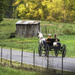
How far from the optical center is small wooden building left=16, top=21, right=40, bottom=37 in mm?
52844

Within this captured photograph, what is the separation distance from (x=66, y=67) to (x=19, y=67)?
8.70ft

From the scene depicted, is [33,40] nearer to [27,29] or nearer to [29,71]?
[27,29]

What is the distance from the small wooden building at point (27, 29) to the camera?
52.8 m

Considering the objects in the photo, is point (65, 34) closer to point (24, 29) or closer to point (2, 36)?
point (24, 29)

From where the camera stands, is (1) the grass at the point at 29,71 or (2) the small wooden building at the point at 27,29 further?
(2) the small wooden building at the point at 27,29

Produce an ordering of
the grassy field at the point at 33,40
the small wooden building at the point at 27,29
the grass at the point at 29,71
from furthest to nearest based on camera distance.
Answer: the small wooden building at the point at 27,29
the grassy field at the point at 33,40
the grass at the point at 29,71

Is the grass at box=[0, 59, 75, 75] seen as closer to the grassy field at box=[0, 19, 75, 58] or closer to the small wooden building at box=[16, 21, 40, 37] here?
the grassy field at box=[0, 19, 75, 58]

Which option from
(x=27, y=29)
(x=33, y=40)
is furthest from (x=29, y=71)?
(x=27, y=29)

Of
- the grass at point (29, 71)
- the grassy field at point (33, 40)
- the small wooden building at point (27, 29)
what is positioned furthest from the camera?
the small wooden building at point (27, 29)

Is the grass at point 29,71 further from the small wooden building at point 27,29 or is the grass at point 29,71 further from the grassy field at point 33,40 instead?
the small wooden building at point 27,29

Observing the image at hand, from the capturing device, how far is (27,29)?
53.8 meters

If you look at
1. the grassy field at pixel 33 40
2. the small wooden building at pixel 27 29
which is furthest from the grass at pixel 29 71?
the small wooden building at pixel 27 29

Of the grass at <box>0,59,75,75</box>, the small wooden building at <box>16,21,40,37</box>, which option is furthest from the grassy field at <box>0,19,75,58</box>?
the grass at <box>0,59,75,75</box>

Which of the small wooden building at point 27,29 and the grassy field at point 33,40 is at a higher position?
the small wooden building at point 27,29
